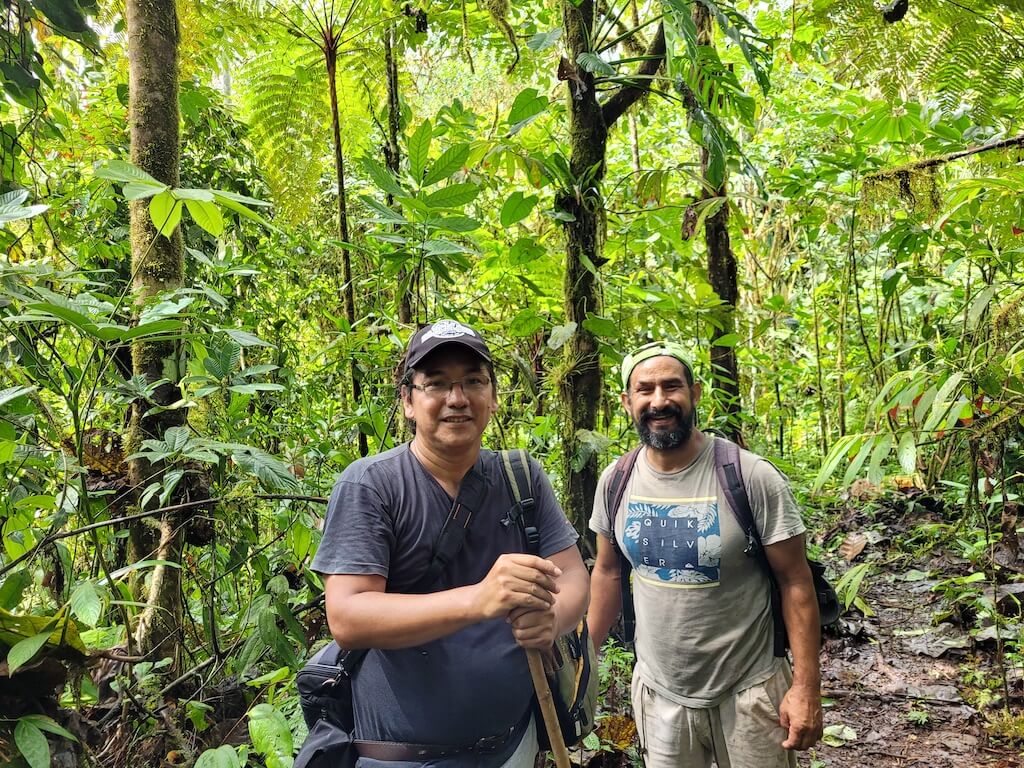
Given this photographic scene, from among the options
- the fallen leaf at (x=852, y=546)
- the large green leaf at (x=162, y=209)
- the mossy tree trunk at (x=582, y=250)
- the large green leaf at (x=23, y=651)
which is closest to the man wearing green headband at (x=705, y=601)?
the mossy tree trunk at (x=582, y=250)

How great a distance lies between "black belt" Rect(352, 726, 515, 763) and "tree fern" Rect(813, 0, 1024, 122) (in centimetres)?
323

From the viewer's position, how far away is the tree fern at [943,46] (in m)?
2.90

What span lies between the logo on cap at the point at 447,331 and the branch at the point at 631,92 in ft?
7.09

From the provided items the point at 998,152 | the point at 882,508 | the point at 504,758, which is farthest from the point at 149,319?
the point at 882,508

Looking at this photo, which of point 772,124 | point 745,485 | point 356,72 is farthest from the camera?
point 772,124

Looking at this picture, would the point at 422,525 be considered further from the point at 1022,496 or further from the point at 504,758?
the point at 1022,496

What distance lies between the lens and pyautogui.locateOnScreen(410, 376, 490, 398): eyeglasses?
6.36 ft

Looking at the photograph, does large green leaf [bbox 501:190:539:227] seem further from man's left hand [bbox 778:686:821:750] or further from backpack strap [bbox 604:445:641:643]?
man's left hand [bbox 778:686:821:750]

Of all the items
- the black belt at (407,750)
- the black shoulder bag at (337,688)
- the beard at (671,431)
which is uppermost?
the beard at (671,431)

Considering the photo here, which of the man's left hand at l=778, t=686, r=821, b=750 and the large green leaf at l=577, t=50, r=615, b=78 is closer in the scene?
the man's left hand at l=778, t=686, r=821, b=750

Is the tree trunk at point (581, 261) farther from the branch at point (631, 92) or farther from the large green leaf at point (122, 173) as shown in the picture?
the large green leaf at point (122, 173)

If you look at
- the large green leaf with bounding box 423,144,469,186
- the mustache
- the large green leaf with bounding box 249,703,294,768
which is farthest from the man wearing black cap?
the large green leaf with bounding box 423,144,469,186

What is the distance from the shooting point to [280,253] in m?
4.93

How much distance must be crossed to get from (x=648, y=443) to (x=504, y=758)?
4.21 ft
